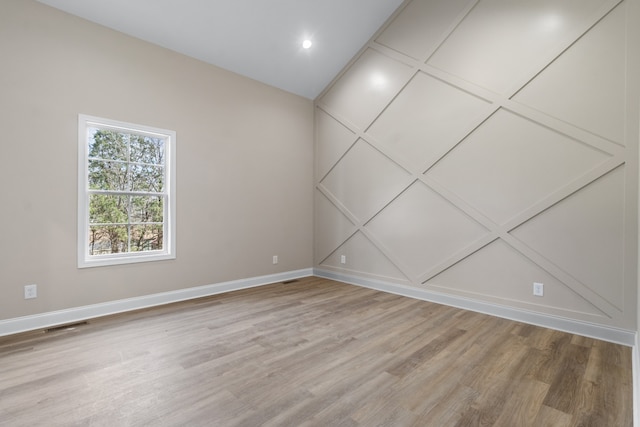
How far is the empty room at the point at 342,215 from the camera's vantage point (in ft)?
6.56

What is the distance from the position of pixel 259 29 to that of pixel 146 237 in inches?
113

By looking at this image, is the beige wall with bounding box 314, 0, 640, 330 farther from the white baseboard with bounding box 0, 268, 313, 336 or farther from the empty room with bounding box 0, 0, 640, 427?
the white baseboard with bounding box 0, 268, 313, 336

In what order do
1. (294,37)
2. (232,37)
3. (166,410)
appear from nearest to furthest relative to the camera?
(166,410) < (232,37) < (294,37)

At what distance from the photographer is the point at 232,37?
3.87m

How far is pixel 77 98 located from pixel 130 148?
65cm

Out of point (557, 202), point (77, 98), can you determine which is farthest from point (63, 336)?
point (557, 202)

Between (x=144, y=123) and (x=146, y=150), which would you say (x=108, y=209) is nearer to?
(x=146, y=150)

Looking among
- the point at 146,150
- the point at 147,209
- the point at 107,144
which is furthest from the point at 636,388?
the point at 107,144

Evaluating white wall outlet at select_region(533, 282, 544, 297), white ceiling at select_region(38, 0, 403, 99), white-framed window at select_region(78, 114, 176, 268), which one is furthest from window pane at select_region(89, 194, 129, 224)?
white wall outlet at select_region(533, 282, 544, 297)

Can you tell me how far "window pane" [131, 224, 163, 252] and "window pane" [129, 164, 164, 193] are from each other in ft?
1.46

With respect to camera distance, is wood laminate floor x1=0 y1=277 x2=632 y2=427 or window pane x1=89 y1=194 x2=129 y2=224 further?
window pane x1=89 y1=194 x2=129 y2=224

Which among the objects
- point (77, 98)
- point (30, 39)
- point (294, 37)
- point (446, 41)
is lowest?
point (77, 98)

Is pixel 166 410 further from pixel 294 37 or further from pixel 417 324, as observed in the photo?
pixel 294 37

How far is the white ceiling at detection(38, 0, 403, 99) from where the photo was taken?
3301 mm
